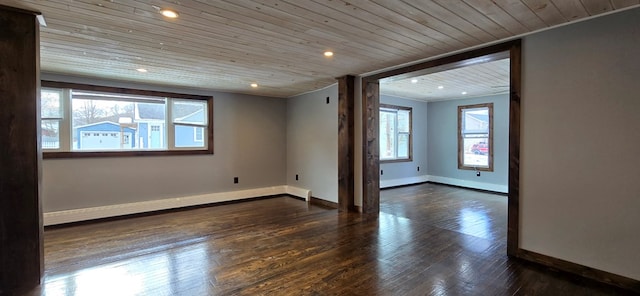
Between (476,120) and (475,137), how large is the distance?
40 centimetres

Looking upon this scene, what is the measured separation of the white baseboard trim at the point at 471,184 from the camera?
6.61 m

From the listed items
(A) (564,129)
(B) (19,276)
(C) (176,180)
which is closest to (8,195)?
(B) (19,276)

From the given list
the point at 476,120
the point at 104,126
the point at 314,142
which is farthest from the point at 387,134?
the point at 104,126

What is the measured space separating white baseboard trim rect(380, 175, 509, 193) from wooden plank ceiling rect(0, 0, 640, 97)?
3.80m

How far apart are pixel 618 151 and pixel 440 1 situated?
6.04ft

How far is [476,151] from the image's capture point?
714 centimetres

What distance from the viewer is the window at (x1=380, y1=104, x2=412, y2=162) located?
7.34m

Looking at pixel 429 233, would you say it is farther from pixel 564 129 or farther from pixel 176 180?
pixel 176 180

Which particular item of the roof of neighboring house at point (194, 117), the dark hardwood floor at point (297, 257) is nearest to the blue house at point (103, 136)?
the roof of neighboring house at point (194, 117)

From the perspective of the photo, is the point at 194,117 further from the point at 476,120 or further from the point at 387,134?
the point at 476,120

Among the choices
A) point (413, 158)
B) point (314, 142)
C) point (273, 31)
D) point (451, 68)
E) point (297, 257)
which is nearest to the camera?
point (273, 31)

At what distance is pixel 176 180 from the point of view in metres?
5.26

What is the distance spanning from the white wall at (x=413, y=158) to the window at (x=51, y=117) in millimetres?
5915

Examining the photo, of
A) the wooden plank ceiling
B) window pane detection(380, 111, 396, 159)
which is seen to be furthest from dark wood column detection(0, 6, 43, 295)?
window pane detection(380, 111, 396, 159)
